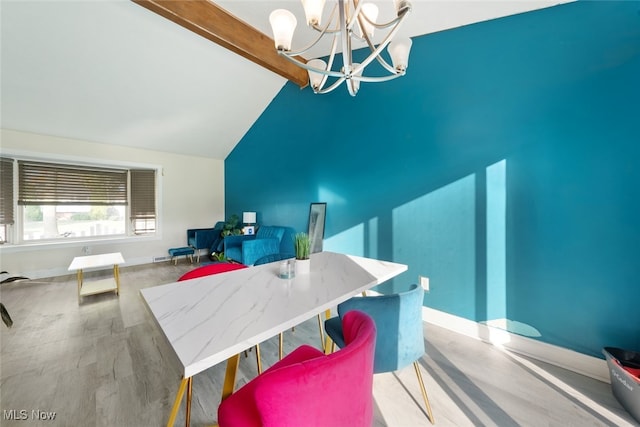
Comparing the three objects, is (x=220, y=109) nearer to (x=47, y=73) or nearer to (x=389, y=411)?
(x=47, y=73)

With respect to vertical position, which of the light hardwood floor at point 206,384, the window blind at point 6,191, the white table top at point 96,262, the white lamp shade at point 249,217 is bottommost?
the light hardwood floor at point 206,384

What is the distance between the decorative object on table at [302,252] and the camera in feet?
4.75

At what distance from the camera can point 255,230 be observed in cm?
473

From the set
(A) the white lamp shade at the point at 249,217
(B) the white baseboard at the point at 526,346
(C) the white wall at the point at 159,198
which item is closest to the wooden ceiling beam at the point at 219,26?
(A) the white lamp shade at the point at 249,217

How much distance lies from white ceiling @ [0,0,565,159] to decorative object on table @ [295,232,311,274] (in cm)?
216

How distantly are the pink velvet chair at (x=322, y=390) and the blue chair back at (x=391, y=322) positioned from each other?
0.39 meters

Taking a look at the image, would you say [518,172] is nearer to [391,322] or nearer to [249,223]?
[391,322]

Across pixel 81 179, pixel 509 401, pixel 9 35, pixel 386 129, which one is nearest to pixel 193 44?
pixel 9 35

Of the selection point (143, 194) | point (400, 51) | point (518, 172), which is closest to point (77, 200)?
point (143, 194)

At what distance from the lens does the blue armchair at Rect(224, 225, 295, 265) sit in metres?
3.81

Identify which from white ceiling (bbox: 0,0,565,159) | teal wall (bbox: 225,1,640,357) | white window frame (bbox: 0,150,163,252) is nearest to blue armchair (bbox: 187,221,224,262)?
white window frame (bbox: 0,150,163,252)

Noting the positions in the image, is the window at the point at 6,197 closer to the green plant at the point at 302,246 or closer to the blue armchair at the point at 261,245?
the blue armchair at the point at 261,245

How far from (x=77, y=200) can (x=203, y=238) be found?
2237 mm

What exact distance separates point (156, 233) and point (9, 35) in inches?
136
